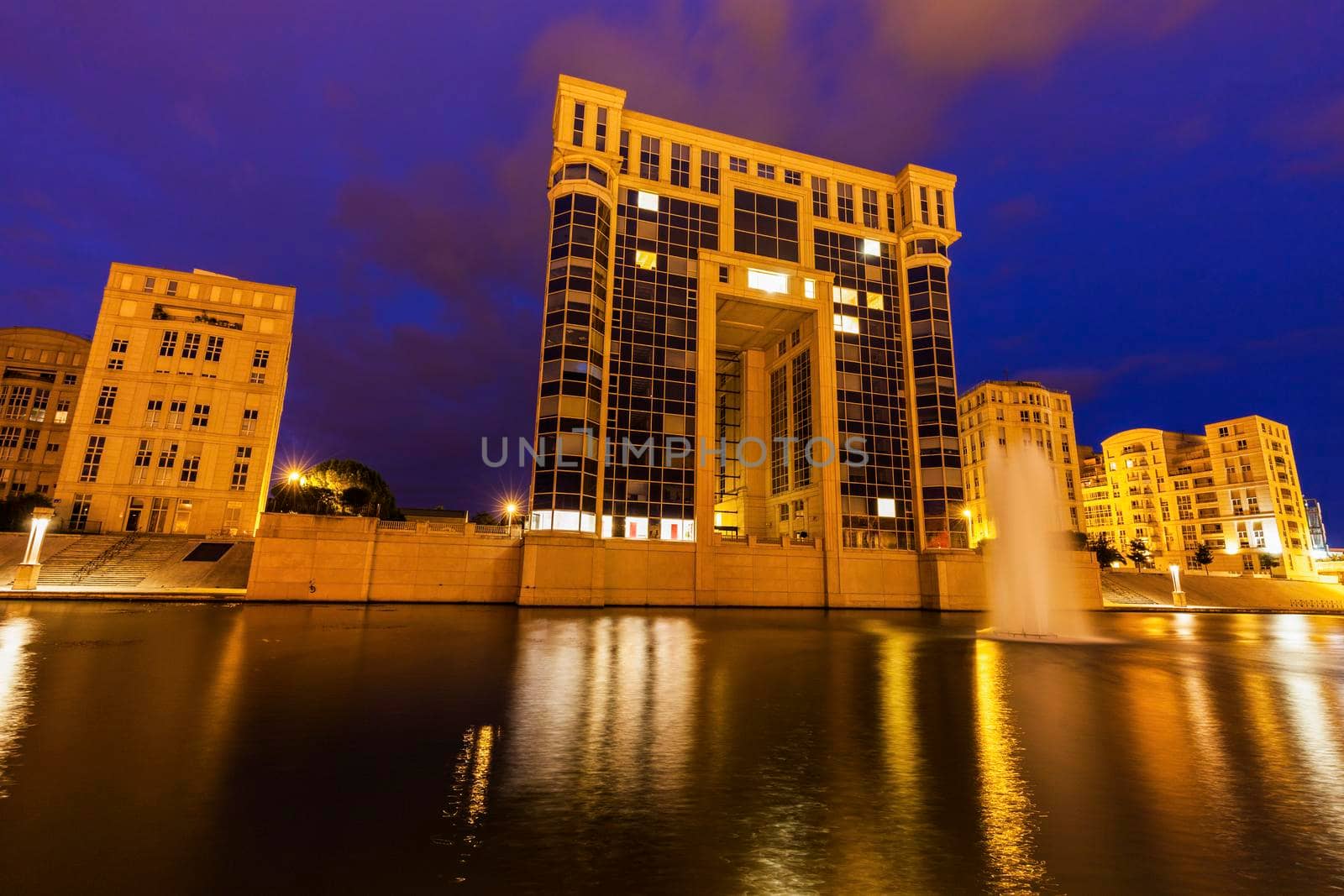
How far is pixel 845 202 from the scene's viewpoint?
60781 mm

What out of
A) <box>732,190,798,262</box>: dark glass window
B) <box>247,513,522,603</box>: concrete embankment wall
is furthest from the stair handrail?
<box>732,190,798,262</box>: dark glass window

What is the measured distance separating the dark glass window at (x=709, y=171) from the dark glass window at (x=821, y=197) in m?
10.5

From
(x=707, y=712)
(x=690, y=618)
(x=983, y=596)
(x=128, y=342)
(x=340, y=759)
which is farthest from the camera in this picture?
(x=128, y=342)

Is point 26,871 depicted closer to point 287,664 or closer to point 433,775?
point 433,775

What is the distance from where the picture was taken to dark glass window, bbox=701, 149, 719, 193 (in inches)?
2205

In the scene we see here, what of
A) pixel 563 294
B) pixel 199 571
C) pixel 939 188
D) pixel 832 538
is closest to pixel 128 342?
pixel 199 571

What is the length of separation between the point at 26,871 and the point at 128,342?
288ft

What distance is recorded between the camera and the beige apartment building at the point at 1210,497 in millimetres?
107688

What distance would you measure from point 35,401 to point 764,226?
329 ft

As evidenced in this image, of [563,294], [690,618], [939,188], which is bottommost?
[690,618]

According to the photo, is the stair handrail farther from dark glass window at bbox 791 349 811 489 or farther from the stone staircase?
dark glass window at bbox 791 349 811 489

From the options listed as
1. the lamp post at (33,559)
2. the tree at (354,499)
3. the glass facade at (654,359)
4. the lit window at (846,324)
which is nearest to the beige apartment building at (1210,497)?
the lit window at (846,324)

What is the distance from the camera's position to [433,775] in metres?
7.36

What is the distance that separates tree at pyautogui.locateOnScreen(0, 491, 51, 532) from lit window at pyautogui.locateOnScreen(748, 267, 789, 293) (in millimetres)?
69399
